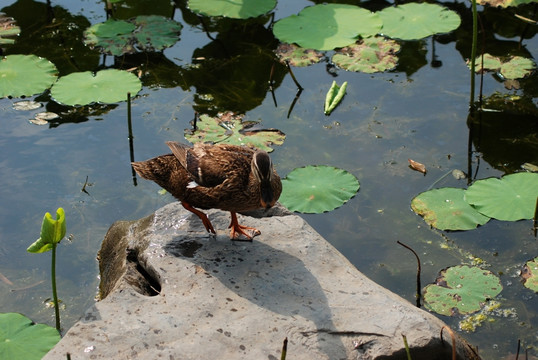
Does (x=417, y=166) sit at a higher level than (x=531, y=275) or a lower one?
higher

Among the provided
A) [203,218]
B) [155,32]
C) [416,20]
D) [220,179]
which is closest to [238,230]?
[203,218]

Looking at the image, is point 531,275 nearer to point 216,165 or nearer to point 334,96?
point 216,165

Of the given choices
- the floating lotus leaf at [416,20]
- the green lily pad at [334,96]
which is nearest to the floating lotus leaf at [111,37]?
the green lily pad at [334,96]

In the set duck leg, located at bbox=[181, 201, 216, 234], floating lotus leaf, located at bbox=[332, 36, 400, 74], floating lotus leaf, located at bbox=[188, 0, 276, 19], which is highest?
floating lotus leaf, located at bbox=[188, 0, 276, 19]

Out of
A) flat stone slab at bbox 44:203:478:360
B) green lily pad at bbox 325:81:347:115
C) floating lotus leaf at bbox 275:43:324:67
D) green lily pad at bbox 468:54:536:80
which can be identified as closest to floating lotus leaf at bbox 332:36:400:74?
floating lotus leaf at bbox 275:43:324:67

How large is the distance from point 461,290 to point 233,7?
5529mm

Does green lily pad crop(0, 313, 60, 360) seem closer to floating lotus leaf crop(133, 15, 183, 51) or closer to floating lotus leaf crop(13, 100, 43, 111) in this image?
floating lotus leaf crop(13, 100, 43, 111)

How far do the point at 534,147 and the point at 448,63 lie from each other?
1990mm

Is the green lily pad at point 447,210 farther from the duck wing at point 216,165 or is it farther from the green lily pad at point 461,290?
the duck wing at point 216,165

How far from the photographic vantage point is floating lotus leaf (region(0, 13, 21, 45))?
33.0 feet

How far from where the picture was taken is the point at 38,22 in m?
10.6

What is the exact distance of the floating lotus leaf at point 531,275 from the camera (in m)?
6.29

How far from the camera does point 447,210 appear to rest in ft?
23.2

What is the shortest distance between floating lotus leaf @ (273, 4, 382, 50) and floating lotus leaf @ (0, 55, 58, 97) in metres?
3.08
